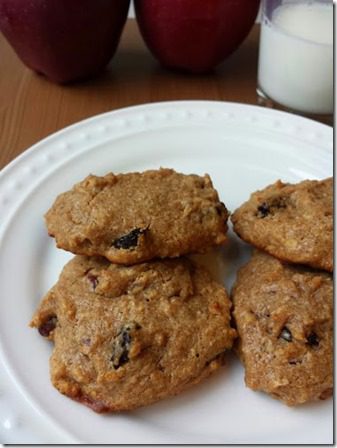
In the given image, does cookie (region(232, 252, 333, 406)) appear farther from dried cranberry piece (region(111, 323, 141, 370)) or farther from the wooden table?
the wooden table

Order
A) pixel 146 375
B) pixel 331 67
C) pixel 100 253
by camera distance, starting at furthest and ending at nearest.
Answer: pixel 331 67, pixel 100 253, pixel 146 375

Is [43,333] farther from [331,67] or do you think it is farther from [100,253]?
[331,67]

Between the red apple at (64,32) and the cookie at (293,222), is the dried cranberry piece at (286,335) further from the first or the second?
the red apple at (64,32)

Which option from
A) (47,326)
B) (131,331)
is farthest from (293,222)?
(47,326)

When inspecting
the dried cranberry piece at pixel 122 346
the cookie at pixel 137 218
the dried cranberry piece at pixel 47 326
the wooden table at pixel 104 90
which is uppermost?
the cookie at pixel 137 218

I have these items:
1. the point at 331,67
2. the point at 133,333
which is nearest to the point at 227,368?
the point at 133,333

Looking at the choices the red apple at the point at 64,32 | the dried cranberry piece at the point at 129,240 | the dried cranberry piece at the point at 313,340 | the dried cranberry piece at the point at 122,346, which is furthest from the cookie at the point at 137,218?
the red apple at the point at 64,32

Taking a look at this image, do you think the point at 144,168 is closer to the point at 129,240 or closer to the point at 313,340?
the point at 129,240
